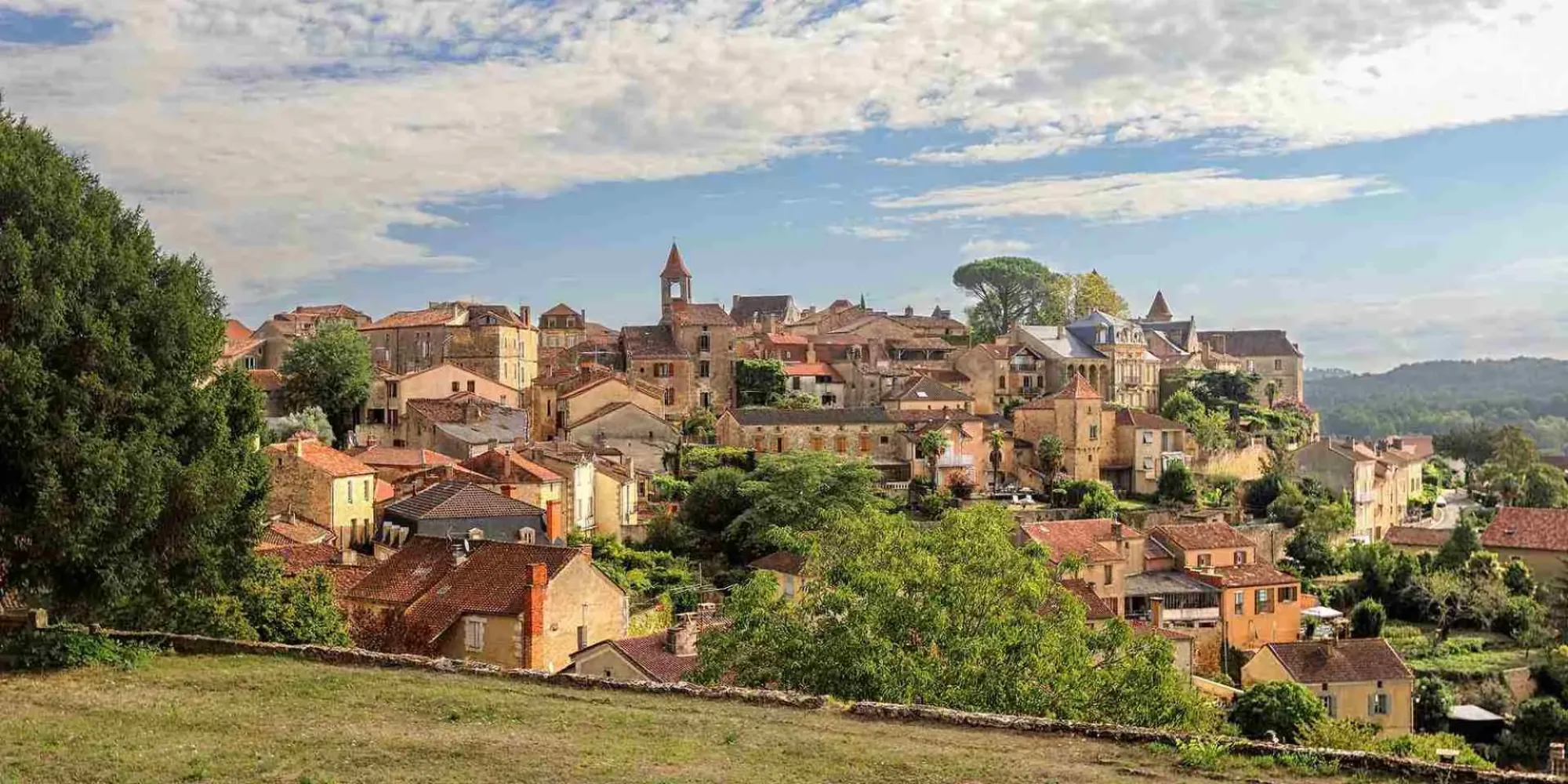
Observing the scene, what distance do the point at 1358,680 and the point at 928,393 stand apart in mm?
33344

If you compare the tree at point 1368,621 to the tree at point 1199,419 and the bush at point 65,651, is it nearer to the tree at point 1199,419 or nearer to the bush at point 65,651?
the tree at point 1199,419

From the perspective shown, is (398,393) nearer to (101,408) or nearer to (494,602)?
(494,602)

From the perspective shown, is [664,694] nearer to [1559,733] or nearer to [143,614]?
[143,614]

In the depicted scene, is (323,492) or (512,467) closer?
→ (323,492)

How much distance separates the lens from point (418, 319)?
75.8 meters

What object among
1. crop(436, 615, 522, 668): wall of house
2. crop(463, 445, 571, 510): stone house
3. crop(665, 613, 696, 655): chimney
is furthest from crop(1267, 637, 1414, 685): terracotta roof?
crop(436, 615, 522, 668): wall of house

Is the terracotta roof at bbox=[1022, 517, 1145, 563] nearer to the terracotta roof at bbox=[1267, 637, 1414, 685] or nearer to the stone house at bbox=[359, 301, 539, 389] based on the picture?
the terracotta roof at bbox=[1267, 637, 1414, 685]

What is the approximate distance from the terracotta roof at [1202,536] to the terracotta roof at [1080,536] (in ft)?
5.50

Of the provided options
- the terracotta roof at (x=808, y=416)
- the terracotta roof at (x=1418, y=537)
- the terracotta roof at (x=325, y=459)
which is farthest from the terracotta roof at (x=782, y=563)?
the terracotta roof at (x=1418, y=537)

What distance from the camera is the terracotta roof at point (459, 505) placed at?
1571 inches

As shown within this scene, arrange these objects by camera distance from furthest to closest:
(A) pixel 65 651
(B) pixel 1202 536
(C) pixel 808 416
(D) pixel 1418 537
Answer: (D) pixel 1418 537
(C) pixel 808 416
(B) pixel 1202 536
(A) pixel 65 651

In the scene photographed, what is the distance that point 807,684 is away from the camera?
23266 millimetres

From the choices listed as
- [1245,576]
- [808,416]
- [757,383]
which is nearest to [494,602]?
[1245,576]

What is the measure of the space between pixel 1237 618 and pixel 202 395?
41.6 m
